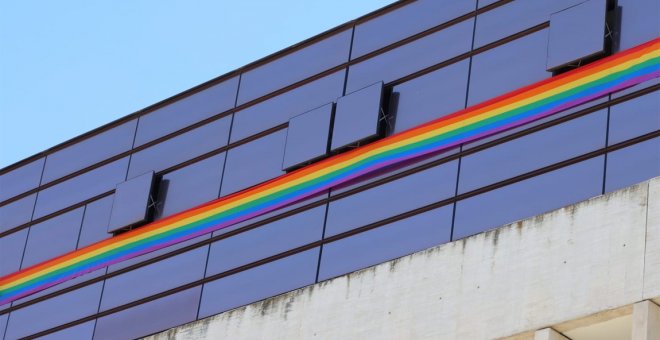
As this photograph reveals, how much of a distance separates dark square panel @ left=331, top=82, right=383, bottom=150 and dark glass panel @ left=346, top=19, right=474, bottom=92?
45 cm

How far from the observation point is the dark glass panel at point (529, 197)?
29078mm

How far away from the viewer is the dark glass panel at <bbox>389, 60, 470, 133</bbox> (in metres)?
32.6

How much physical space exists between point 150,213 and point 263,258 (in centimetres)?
440

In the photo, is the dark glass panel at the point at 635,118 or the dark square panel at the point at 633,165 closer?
the dark square panel at the point at 633,165

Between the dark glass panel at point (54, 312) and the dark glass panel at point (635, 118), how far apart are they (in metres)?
12.7

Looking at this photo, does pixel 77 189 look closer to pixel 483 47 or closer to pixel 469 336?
pixel 483 47

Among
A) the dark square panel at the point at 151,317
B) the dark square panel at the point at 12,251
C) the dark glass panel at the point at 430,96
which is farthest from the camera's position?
the dark square panel at the point at 12,251

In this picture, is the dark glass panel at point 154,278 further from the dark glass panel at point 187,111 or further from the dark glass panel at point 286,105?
the dark glass panel at point 187,111

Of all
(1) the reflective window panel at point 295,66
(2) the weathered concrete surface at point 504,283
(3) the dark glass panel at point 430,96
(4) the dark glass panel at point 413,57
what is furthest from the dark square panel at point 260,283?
(1) the reflective window panel at point 295,66

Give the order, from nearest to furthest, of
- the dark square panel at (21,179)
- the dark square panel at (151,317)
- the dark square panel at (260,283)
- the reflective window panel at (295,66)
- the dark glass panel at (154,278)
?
1. the dark square panel at (260,283)
2. the dark square panel at (151,317)
3. the dark glass panel at (154,278)
4. the reflective window panel at (295,66)
5. the dark square panel at (21,179)

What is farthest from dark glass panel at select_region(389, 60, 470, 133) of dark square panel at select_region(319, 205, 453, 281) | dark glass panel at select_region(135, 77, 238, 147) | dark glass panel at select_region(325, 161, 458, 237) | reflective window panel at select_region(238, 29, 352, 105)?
dark glass panel at select_region(135, 77, 238, 147)

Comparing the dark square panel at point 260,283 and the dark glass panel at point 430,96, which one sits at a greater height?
the dark glass panel at point 430,96

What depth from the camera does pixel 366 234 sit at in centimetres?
3206

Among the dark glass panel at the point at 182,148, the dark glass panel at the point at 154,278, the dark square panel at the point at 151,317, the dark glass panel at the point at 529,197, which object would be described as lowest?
the dark square panel at the point at 151,317
